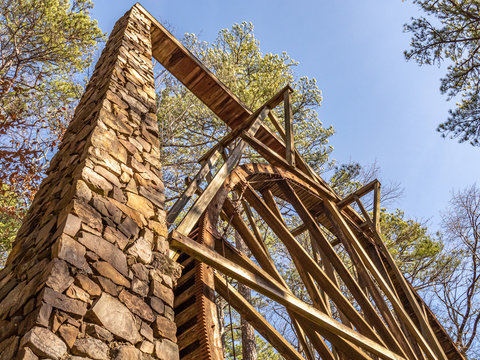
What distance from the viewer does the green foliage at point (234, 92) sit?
398 inches

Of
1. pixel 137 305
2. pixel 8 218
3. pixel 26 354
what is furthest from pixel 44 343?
pixel 8 218

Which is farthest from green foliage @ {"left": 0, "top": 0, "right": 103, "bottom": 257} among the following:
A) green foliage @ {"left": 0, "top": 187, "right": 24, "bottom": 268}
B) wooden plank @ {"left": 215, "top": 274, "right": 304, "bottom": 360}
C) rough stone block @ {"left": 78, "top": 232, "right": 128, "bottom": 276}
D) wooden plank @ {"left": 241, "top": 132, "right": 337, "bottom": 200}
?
rough stone block @ {"left": 78, "top": 232, "right": 128, "bottom": 276}

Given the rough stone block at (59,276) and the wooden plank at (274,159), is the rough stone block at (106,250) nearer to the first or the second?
the rough stone block at (59,276)

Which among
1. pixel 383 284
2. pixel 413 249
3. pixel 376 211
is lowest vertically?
pixel 383 284

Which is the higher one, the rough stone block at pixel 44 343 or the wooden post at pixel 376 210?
the wooden post at pixel 376 210

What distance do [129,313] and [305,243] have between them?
934cm

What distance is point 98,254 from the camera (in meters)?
2.42

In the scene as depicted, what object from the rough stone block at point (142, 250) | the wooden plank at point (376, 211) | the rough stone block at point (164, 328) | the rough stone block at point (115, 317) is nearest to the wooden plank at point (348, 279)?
the wooden plank at point (376, 211)

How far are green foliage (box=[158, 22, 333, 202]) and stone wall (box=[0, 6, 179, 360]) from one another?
5808 mm

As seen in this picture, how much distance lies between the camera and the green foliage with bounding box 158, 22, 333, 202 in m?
10.1

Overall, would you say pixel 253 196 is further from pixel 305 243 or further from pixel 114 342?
pixel 305 243

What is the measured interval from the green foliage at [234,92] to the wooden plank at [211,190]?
15.0 ft

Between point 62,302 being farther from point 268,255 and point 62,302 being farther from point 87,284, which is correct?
point 268,255

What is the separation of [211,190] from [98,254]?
1795 millimetres
